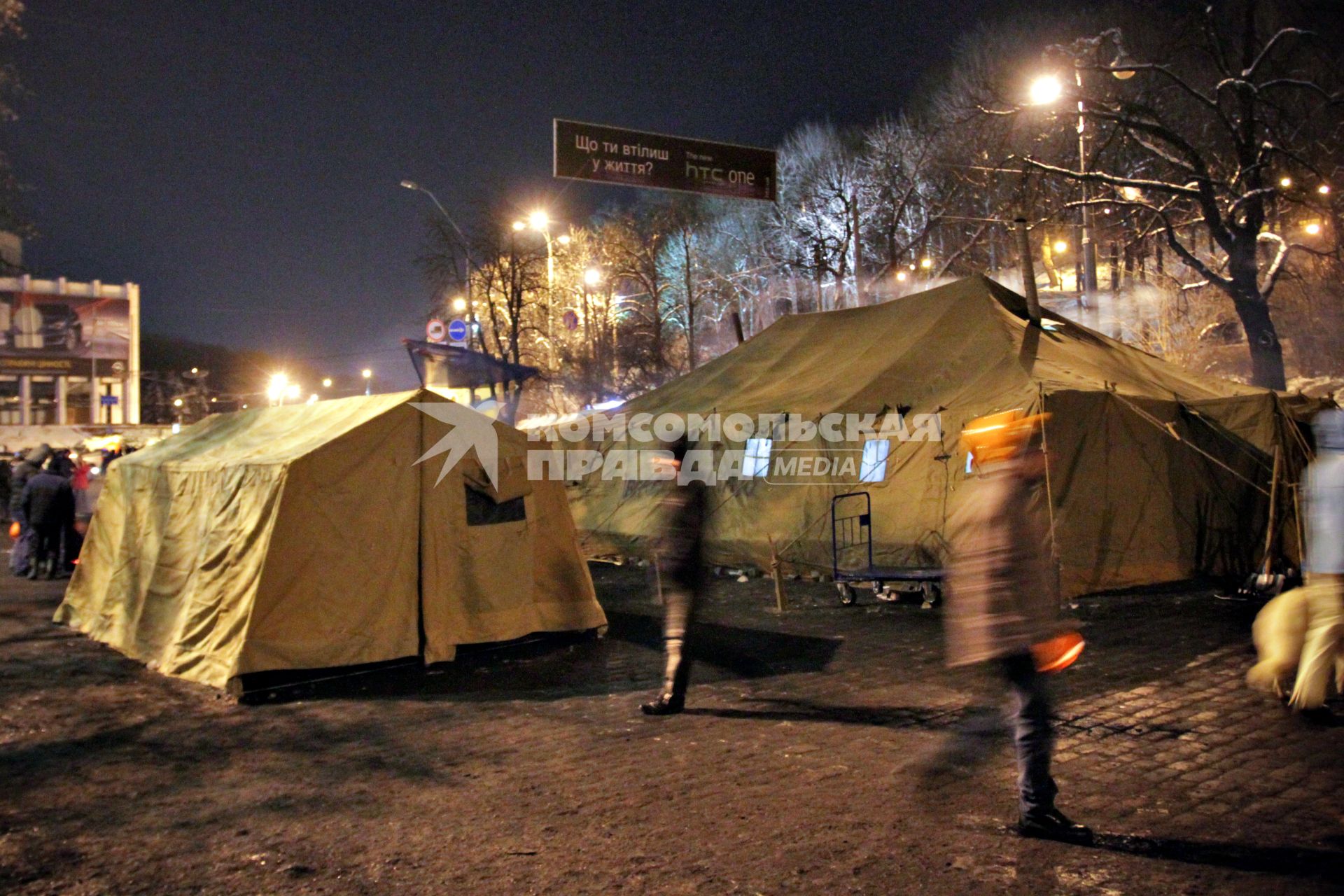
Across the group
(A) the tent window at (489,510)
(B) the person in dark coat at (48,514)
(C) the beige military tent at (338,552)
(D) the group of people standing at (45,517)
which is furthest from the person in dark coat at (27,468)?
(A) the tent window at (489,510)

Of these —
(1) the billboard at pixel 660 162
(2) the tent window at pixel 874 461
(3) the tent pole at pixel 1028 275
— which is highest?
(1) the billboard at pixel 660 162

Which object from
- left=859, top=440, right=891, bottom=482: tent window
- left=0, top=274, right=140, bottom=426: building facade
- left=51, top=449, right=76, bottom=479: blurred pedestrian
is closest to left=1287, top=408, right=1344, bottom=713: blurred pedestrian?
left=859, top=440, right=891, bottom=482: tent window

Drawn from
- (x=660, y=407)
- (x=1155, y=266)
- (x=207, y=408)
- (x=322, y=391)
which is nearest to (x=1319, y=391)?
(x=1155, y=266)

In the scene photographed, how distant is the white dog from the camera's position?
594cm

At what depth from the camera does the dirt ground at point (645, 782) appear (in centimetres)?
412

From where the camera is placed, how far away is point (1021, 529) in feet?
14.2

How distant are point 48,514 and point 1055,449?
13.6m

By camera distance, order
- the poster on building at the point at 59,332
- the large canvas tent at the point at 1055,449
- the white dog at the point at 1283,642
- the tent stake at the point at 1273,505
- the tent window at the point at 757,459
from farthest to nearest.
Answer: the poster on building at the point at 59,332, the tent window at the point at 757,459, the large canvas tent at the point at 1055,449, the tent stake at the point at 1273,505, the white dog at the point at 1283,642

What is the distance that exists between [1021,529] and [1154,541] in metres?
8.25

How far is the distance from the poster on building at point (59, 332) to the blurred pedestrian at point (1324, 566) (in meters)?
77.3

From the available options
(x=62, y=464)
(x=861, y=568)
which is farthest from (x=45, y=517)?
(x=861, y=568)

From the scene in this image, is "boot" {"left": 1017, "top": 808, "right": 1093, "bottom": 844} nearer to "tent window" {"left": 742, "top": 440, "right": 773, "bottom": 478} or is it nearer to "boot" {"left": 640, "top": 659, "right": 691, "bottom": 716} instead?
"boot" {"left": 640, "top": 659, "right": 691, "bottom": 716}

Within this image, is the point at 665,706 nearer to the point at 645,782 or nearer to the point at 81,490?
the point at 645,782

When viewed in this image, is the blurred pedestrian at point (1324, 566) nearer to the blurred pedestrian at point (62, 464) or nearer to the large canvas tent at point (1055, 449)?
the large canvas tent at point (1055, 449)
